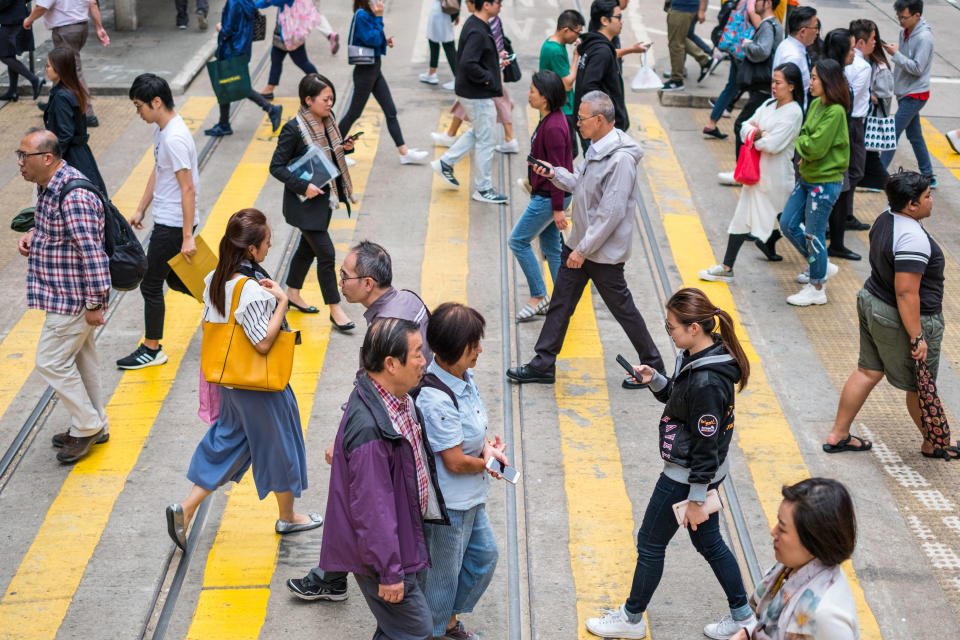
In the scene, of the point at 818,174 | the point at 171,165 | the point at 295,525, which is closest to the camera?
the point at 295,525

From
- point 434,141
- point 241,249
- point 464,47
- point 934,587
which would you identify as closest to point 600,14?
point 464,47

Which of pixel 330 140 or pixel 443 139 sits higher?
pixel 330 140

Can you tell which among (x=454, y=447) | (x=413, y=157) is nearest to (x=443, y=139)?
(x=413, y=157)

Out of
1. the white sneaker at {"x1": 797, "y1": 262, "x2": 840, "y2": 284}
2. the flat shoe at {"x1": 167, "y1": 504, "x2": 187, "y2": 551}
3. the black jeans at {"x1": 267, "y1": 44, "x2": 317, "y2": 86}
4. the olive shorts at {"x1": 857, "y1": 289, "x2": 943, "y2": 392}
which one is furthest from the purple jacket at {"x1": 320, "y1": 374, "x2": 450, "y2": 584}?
the black jeans at {"x1": 267, "y1": 44, "x2": 317, "y2": 86}

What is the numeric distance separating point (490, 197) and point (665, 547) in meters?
5.77

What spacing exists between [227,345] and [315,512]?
1.30 meters

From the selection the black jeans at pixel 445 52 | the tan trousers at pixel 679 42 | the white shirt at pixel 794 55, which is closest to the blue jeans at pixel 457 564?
the white shirt at pixel 794 55

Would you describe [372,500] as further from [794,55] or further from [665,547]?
[794,55]

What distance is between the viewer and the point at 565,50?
9.90m

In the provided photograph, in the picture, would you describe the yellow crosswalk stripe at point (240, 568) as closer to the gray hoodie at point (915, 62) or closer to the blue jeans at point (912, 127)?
the blue jeans at point (912, 127)

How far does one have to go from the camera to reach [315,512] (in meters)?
5.86

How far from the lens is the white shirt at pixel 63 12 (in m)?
11.4

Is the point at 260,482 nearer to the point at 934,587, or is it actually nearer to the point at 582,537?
the point at 582,537

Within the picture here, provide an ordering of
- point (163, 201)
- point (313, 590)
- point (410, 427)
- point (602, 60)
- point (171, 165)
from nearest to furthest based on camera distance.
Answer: point (410, 427) → point (313, 590) → point (171, 165) → point (163, 201) → point (602, 60)
